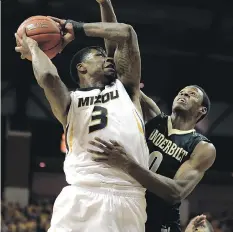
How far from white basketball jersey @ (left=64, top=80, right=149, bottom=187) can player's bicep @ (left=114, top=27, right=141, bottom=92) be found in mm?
206

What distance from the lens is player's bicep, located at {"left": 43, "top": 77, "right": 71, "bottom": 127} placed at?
3.49 metres

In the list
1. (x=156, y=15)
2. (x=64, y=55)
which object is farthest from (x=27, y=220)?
(x=156, y=15)

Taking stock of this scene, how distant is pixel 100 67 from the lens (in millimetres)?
3840

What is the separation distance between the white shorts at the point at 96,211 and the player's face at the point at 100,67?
71 centimetres

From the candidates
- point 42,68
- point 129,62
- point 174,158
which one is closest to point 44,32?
point 42,68

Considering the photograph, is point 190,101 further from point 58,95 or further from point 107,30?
point 58,95

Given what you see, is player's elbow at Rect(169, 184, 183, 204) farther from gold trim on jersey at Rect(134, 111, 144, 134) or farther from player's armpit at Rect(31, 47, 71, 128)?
player's armpit at Rect(31, 47, 71, 128)

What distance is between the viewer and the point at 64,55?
43.7 ft

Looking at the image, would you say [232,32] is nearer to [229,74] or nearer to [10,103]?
[229,74]

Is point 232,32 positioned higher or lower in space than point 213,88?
higher

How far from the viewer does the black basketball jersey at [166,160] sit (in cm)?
405

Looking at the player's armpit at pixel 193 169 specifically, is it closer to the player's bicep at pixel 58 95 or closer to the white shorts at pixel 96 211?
the white shorts at pixel 96 211

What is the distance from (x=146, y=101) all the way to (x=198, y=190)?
1306cm

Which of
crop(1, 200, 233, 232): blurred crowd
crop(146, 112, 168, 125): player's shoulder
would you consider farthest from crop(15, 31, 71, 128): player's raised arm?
crop(1, 200, 233, 232): blurred crowd
